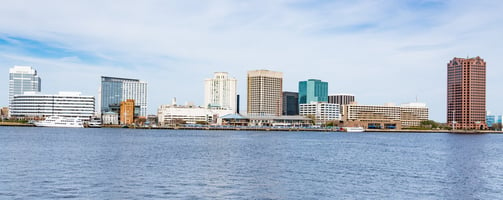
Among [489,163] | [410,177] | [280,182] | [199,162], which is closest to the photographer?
[280,182]

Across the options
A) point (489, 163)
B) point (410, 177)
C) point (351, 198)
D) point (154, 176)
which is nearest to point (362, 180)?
point (410, 177)

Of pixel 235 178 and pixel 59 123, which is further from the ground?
pixel 59 123

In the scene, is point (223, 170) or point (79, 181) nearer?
point (79, 181)

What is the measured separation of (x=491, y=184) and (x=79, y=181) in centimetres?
2771

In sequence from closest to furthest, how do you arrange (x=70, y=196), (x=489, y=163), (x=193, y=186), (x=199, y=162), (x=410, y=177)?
(x=70, y=196)
(x=193, y=186)
(x=410, y=177)
(x=199, y=162)
(x=489, y=163)

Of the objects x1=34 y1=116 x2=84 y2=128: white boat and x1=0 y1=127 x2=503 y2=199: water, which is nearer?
x1=0 y1=127 x2=503 y2=199: water

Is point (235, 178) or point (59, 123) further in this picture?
point (59, 123)

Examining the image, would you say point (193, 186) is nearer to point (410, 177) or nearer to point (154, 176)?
point (154, 176)

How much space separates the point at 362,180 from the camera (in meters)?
38.2

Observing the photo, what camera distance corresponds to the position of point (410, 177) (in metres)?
40.7

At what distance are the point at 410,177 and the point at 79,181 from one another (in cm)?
2365

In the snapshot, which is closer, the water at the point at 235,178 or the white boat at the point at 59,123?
the water at the point at 235,178

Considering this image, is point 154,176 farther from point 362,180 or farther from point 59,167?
point 362,180

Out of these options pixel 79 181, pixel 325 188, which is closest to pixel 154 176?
pixel 79 181
